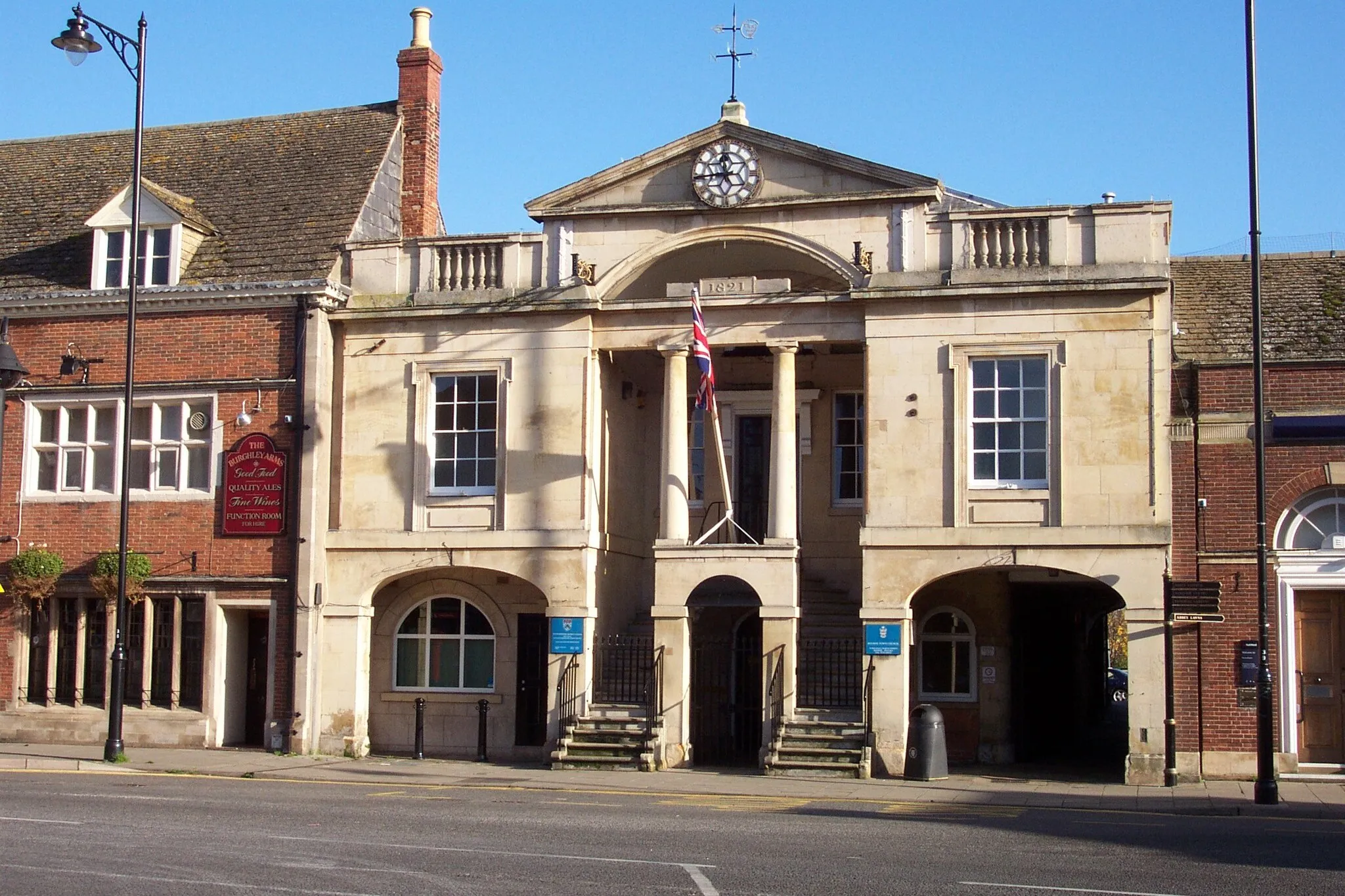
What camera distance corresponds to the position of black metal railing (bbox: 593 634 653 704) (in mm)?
24578

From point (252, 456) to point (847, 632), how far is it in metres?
10.0

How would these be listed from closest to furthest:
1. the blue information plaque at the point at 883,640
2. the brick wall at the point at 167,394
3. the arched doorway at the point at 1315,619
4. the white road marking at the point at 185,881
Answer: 1. the white road marking at the point at 185,881
2. the arched doorway at the point at 1315,619
3. the blue information plaque at the point at 883,640
4. the brick wall at the point at 167,394

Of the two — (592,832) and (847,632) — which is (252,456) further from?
(592,832)

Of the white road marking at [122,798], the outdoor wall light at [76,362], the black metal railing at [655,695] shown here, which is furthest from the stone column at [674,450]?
the outdoor wall light at [76,362]

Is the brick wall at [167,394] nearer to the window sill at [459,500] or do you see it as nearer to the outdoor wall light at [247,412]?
the outdoor wall light at [247,412]

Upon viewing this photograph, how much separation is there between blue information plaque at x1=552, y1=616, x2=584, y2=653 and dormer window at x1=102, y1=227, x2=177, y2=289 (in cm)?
926

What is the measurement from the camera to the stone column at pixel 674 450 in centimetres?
2397

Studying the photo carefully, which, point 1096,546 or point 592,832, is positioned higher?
point 1096,546

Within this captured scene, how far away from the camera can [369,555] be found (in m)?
25.0

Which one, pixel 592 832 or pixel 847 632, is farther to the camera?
pixel 847 632

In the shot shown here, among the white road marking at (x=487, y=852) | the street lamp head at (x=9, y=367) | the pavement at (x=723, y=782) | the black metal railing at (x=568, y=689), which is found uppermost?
the street lamp head at (x=9, y=367)

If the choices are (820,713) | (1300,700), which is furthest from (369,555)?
(1300,700)

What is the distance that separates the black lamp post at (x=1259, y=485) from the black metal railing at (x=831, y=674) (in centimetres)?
598

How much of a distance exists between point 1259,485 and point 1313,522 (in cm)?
325
